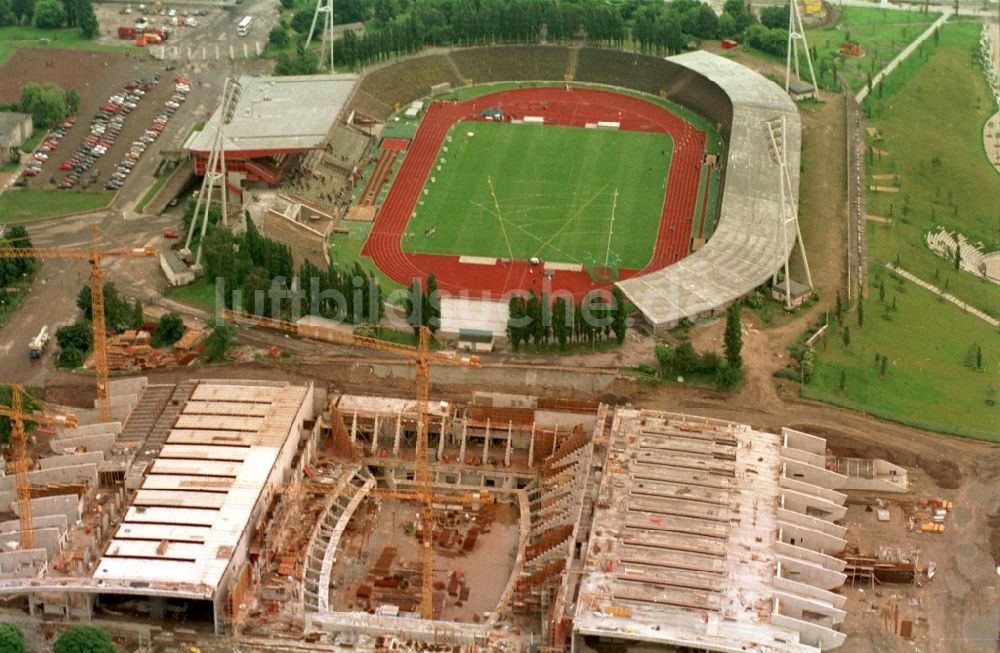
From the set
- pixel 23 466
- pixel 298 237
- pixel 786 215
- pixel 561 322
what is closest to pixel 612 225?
pixel 786 215

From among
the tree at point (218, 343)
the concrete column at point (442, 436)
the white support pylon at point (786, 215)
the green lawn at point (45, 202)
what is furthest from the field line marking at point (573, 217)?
the green lawn at point (45, 202)

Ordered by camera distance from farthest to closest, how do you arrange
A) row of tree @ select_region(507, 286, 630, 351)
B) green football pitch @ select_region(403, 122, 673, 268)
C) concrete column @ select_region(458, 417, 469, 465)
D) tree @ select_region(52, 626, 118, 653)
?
green football pitch @ select_region(403, 122, 673, 268) < row of tree @ select_region(507, 286, 630, 351) < concrete column @ select_region(458, 417, 469, 465) < tree @ select_region(52, 626, 118, 653)

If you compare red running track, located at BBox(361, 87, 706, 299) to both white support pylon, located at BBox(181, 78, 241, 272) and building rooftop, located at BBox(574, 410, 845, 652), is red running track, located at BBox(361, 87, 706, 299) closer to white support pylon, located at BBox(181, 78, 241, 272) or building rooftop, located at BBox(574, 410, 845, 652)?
white support pylon, located at BBox(181, 78, 241, 272)

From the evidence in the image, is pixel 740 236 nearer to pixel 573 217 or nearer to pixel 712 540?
pixel 573 217

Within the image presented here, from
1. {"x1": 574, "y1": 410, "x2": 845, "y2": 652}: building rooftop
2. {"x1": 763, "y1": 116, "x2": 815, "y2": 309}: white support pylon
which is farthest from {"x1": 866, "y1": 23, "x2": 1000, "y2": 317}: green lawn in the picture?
{"x1": 574, "y1": 410, "x2": 845, "y2": 652}: building rooftop

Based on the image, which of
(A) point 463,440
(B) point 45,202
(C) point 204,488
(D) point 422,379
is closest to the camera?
(D) point 422,379

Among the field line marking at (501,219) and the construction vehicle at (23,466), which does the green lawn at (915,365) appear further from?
the construction vehicle at (23,466)
